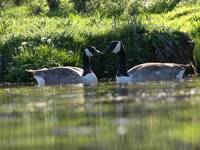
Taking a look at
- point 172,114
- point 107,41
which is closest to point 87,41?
point 107,41

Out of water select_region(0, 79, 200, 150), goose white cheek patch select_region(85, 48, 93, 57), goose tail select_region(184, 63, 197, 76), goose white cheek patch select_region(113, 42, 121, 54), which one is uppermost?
goose white cheek patch select_region(113, 42, 121, 54)

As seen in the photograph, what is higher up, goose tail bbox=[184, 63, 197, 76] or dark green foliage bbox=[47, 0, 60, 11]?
dark green foliage bbox=[47, 0, 60, 11]

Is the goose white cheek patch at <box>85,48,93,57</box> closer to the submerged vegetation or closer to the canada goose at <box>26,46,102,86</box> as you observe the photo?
the canada goose at <box>26,46,102,86</box>

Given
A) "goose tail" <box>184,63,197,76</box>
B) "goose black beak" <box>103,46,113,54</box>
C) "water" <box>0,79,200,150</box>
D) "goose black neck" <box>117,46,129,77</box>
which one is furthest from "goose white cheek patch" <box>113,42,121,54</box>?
"water" <box>0,79,200,150</box>

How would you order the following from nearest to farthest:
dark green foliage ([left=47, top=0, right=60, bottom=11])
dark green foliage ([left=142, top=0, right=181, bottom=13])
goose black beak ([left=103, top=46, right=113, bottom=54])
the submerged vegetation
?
goose black beak ([left=103, top=46, right=113, bottom=54]) < the submerged vegetation < dark green foliage ([left=142, top=0, right=181, bottom=13]) < dark green foliage ([left=47, top=0, right=60, bottom=11])

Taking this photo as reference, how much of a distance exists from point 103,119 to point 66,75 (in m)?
9.59

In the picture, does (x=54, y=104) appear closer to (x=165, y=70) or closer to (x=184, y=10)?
(x=165, y=70)

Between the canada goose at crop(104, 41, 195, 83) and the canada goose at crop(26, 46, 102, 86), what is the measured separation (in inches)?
33.1

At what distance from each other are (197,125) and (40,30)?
14925 millimetres

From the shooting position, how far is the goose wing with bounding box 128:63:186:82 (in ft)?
71.8

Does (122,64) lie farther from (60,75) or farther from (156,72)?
(60,75)

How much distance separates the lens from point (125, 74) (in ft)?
72.8

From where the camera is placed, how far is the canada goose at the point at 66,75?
2194 centimetres

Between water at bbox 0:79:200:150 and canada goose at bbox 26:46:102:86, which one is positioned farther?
canada goose at bbox 26:46:102:86
